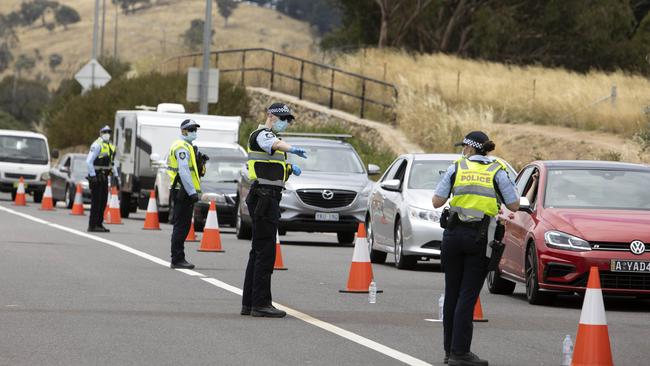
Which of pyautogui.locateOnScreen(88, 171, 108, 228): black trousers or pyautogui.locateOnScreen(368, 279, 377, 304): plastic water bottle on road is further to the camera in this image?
pyautogui.locateOnScreen(88, 171, 108, 228): black trousers

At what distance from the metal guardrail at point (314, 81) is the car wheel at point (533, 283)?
89.8 feet

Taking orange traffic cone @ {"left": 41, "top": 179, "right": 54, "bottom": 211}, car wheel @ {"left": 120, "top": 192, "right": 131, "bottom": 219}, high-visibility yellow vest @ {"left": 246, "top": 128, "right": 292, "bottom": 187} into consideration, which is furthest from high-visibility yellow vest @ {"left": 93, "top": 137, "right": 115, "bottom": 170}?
high-visibility yellow vest @ {"left": 246, "top": 128, "right": 292, "bottom": 187}

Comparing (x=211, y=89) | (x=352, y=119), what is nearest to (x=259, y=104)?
(x=352, y=119)

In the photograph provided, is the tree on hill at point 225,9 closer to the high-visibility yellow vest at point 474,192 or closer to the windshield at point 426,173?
the windshield at point 426,173

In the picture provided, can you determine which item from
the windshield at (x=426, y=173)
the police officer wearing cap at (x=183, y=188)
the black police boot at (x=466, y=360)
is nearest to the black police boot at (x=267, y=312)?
the black police boot at (x=466, y=360)

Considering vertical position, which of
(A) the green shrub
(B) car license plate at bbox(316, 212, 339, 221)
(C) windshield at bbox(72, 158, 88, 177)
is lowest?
(B) car license plate at bbox(316, 212, 339, 221)

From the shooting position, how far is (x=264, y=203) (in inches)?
525

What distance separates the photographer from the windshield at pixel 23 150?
42.7m

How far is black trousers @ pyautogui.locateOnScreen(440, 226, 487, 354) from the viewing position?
34.6 ft

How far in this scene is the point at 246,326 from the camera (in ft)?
41.4

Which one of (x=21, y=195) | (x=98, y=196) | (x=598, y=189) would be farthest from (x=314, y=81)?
(x=598, y=189)

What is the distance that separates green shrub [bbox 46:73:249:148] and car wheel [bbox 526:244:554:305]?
33836mm

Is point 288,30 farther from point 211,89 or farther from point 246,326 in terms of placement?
point 246,326

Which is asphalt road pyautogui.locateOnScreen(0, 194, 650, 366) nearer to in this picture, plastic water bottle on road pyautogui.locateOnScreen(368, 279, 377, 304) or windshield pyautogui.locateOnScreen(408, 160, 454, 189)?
plastic water bottle on road pyautogui.locateOnScreen(368, 279, 377, 304)
